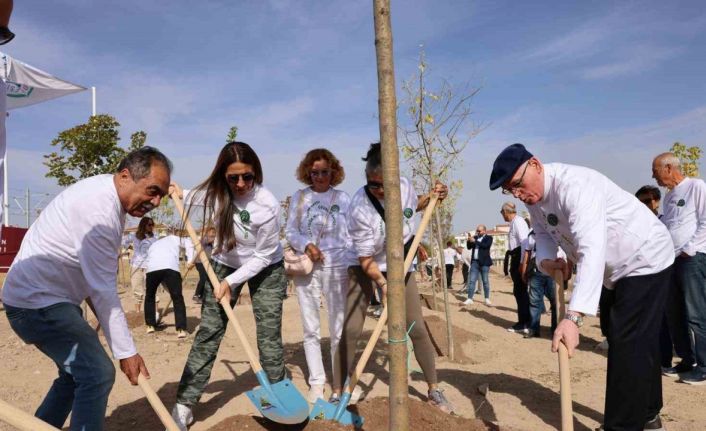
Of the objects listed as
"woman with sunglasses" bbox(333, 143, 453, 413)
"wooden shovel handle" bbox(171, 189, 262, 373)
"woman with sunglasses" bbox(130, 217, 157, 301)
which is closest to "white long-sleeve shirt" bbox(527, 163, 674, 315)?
"woman with sunglasses" bbox(333, 143, 453, 413)

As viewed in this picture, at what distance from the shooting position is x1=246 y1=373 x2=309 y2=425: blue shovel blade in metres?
3.27

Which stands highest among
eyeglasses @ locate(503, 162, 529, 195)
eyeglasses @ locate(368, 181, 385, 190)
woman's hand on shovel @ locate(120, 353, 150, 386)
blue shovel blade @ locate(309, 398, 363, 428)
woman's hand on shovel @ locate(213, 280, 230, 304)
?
eyeglasses @ locate(368, 181, 385, 190)

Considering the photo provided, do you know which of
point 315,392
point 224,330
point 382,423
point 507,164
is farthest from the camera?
point 315,392

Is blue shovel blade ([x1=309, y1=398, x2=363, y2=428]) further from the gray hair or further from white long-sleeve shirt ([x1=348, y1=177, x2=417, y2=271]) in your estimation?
the gray hair

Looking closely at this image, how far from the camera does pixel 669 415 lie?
403 cm

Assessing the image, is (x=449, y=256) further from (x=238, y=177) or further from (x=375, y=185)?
(x=238, y=177)

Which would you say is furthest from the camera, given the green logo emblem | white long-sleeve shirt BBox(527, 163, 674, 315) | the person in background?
the person in background

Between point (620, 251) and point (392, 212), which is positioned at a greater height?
point (392, 212)

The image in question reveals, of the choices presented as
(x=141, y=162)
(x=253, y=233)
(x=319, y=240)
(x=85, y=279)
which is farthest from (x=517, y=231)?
(x=85, y=279)

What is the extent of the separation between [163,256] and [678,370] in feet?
21.3

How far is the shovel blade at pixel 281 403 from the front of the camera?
327 cm

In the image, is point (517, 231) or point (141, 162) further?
point (517, 231)

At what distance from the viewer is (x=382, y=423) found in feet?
11.5

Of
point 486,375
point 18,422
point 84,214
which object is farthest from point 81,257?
point 486,375
